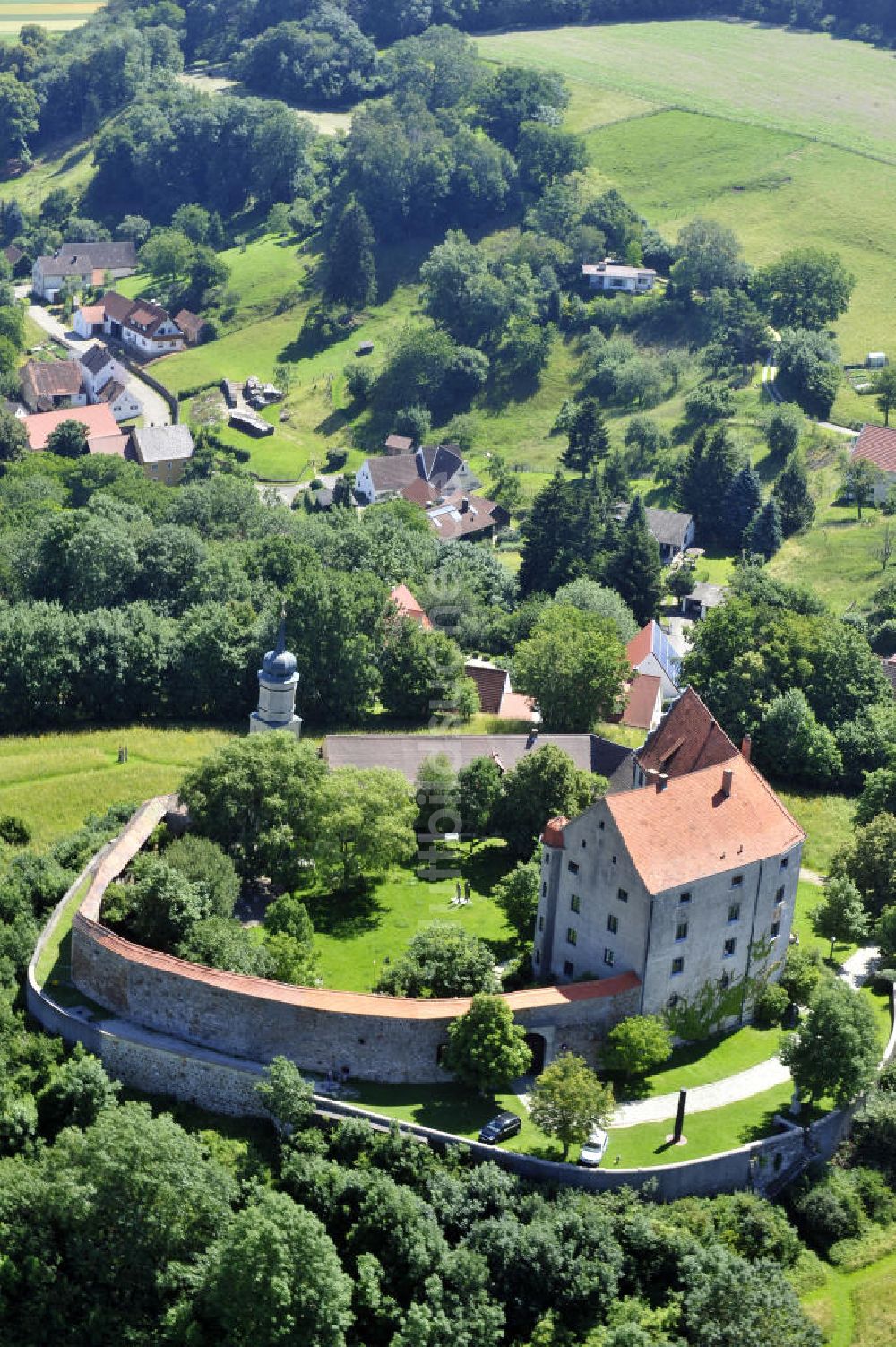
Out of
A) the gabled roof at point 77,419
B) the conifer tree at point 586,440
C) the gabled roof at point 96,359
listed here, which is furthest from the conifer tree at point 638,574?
the gabled roof at point 96,359

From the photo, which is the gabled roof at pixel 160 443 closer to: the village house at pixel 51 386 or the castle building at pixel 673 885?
the village house at pixel 51 386

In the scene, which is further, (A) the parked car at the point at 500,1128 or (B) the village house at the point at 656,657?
(B) the village house at the point at 656,657

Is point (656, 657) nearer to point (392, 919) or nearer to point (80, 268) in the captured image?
point (392, 919)

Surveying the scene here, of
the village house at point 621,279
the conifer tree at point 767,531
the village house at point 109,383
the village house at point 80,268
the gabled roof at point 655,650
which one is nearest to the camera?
the gabled roof at point 655,650

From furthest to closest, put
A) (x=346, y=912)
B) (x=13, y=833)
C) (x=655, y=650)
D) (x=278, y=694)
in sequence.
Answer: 1. (x=655, y=650)
2. (x=278, y=694)
3. (x=13, y=833)
4. (x=346, y=912)


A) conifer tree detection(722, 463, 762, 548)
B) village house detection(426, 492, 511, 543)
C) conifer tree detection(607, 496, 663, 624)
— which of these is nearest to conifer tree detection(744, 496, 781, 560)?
conifer tree detection(722, 463, 762, 548)

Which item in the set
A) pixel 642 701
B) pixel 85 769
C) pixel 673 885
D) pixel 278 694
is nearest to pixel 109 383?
pixel 642 701

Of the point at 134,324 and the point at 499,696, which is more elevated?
the point at 499,696

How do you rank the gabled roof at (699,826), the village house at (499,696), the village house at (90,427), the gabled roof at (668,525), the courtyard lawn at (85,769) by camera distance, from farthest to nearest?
the village house at (90,427)
the gabled roof at (668,525)
the village house at (499,696)
the courtyard lawn at (85,769)
the gabled roof at (699,826)
